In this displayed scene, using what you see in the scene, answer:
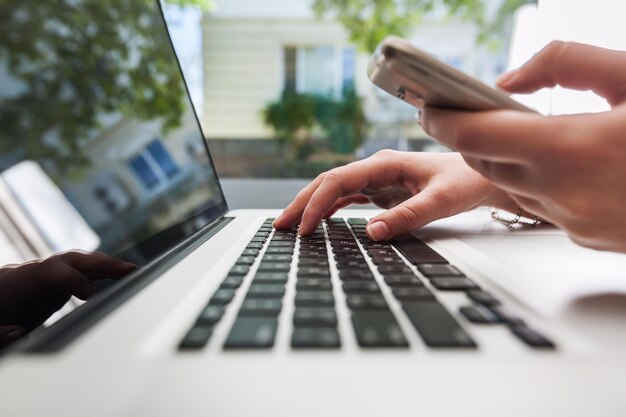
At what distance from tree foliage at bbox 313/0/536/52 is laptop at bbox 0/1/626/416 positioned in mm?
2092

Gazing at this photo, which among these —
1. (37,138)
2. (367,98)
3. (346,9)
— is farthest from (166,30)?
(346,9)

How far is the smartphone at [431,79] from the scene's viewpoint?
1.02 ft

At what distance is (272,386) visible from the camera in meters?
0.20

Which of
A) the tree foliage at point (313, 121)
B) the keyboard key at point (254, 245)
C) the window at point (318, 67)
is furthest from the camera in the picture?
the window at point (318, 67)

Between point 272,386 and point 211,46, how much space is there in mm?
3103

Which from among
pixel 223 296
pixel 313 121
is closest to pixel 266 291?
pixel 223 296

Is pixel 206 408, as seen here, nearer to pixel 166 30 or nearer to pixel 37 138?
pixel 37 138

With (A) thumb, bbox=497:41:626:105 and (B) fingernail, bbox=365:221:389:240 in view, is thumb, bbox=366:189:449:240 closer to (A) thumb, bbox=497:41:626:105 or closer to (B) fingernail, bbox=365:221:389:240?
(B) fingernail, bbox=365:221:389:240

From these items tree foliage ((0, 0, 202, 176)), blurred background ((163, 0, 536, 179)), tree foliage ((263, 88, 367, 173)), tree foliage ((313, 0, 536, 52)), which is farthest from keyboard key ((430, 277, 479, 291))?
tree foliage ((313, 0, 536, 52))

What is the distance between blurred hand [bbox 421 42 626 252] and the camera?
0.29 m

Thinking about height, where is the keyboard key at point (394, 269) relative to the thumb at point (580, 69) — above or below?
below

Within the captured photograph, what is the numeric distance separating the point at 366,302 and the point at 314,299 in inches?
1.5

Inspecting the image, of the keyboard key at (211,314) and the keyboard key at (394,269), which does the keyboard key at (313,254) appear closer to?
the keyboard key at (394,269)

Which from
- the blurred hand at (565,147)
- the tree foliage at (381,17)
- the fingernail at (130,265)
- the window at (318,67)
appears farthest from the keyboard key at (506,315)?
the window at (318,67)
